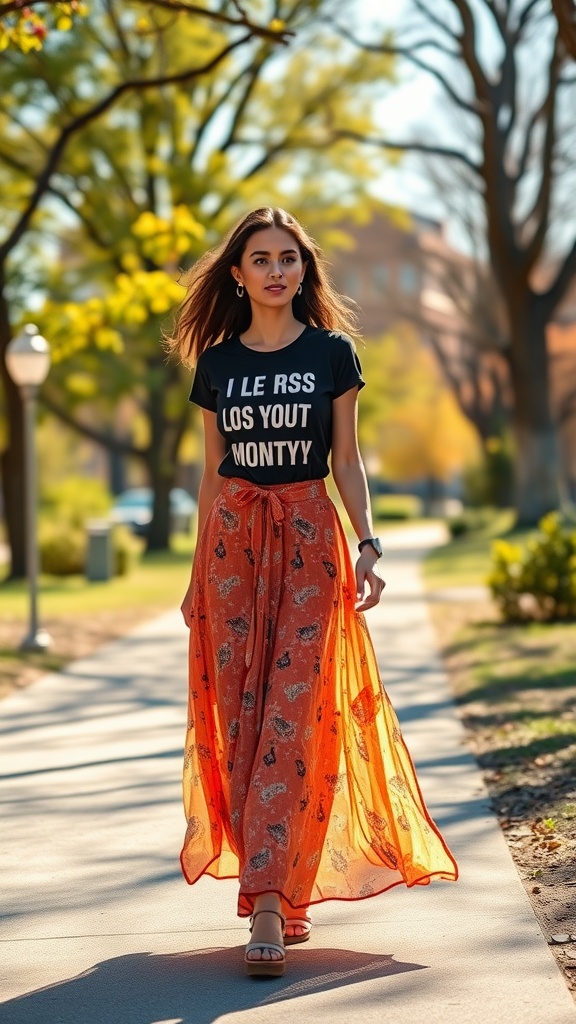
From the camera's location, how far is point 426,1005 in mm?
3699

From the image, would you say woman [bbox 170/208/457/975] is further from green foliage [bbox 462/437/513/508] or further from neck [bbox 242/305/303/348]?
green foliage [bbox 462/437/513/508]

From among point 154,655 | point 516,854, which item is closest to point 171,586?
point 154,655

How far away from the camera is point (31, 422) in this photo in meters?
12.9

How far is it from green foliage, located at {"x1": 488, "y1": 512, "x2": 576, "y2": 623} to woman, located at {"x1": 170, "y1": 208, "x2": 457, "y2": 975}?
939 centimetres

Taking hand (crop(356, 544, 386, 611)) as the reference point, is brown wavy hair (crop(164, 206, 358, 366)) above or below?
above

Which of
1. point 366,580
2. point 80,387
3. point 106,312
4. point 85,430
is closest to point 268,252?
point 366,580

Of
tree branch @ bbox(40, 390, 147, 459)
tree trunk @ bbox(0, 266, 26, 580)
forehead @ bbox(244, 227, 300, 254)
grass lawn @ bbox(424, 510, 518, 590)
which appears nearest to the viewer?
forehead @ bbox(244, 227, 300, 254)

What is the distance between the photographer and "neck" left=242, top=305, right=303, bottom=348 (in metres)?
4.45

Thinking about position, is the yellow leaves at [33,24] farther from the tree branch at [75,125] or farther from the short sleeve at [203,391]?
the short sleeve at [203,391]

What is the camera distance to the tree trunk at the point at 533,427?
25.1 meters

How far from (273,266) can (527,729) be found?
4.50m

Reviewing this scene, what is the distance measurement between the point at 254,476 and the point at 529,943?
1486mm

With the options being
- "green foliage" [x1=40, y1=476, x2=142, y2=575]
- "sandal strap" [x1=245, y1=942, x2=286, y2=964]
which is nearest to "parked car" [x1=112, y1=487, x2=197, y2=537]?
"green foliage" [x1=40, y1=476, x2=142, y2=575]

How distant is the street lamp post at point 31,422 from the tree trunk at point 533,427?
12.9m
